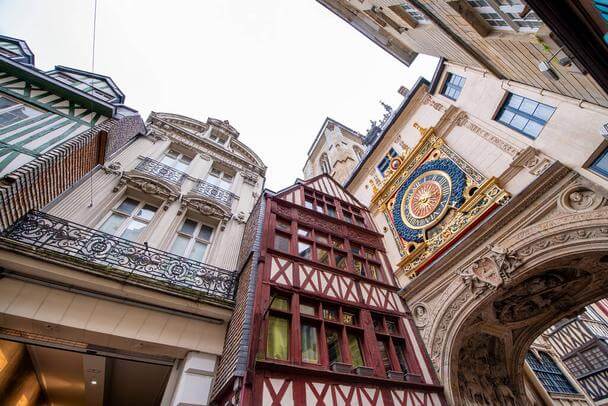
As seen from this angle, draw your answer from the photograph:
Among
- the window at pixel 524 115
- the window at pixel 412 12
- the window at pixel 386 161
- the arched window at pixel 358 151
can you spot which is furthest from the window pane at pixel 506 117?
the arched window at pixel 358 151

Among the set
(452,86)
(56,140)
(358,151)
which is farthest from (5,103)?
(358,151)

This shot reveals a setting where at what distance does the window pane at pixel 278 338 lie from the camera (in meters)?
4.53

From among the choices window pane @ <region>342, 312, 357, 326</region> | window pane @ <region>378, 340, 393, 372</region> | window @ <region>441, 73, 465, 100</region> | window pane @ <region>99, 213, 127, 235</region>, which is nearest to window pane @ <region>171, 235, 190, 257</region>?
window pane @ <region>99, 213, 127, 235</region>

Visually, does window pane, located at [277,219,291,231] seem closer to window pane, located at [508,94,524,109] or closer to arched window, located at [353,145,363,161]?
window pane, located at [508,94,524,109]

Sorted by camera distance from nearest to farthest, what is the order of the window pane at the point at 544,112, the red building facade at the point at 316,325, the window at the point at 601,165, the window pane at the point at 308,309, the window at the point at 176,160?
the red building facade at the point at 316,325, the window at the point at 601,165, the window pane at the point at 308,309, the window pane at the point at 544,112, the window at the point at 176,160

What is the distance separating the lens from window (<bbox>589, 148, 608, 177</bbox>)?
4703mm

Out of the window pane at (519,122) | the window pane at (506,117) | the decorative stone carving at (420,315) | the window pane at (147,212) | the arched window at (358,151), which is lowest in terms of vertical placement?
the decorative stone carving at (420,315)

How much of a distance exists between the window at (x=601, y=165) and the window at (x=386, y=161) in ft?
21.3

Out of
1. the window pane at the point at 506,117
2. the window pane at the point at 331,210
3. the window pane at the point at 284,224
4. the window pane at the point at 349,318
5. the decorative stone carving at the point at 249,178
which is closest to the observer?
the window pane at the point at 349,318

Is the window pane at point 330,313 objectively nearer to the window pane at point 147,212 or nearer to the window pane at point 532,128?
the window pane at point 147,212

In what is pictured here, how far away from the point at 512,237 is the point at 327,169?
1627 centimetres

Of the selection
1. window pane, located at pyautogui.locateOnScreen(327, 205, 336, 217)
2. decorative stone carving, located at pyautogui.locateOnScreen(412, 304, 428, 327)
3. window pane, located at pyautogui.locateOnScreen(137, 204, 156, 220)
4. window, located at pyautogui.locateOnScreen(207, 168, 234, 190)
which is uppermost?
window, located at pyautogui.locateOnScreen(207, 168, 234, 190)

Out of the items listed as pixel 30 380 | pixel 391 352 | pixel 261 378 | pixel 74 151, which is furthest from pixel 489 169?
pixel 30 380

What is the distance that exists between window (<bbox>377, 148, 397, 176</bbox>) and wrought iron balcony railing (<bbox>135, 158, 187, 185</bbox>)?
8.57m
